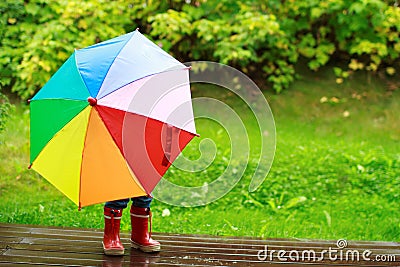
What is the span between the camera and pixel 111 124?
2.90 metres

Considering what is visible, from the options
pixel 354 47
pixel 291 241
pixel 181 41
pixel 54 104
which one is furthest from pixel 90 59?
pixel 354 47

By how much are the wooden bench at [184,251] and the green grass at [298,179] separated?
0.57 m

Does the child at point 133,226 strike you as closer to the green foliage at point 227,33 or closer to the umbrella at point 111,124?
the umbrella at point 111,124

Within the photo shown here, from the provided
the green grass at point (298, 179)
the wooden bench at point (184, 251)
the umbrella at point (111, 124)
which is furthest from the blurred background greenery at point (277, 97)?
the umbrella at point (111, 124)

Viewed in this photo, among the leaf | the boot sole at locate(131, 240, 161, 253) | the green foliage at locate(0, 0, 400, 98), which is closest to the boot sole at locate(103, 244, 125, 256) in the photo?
the boot sole at locate(131, 240, 161, 253)

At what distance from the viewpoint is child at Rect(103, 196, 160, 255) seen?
3357 millimetres

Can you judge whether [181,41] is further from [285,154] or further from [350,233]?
[350,233]

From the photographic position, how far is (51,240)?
3.66 metres

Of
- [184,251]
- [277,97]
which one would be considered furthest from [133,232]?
[277,97]

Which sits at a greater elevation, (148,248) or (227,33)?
(227,33)

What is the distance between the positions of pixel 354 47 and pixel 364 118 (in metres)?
0.99

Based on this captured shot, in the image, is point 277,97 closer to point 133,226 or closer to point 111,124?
point 133,226

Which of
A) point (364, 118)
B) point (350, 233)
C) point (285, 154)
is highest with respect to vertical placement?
point (364, 118)

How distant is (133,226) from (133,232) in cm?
4
